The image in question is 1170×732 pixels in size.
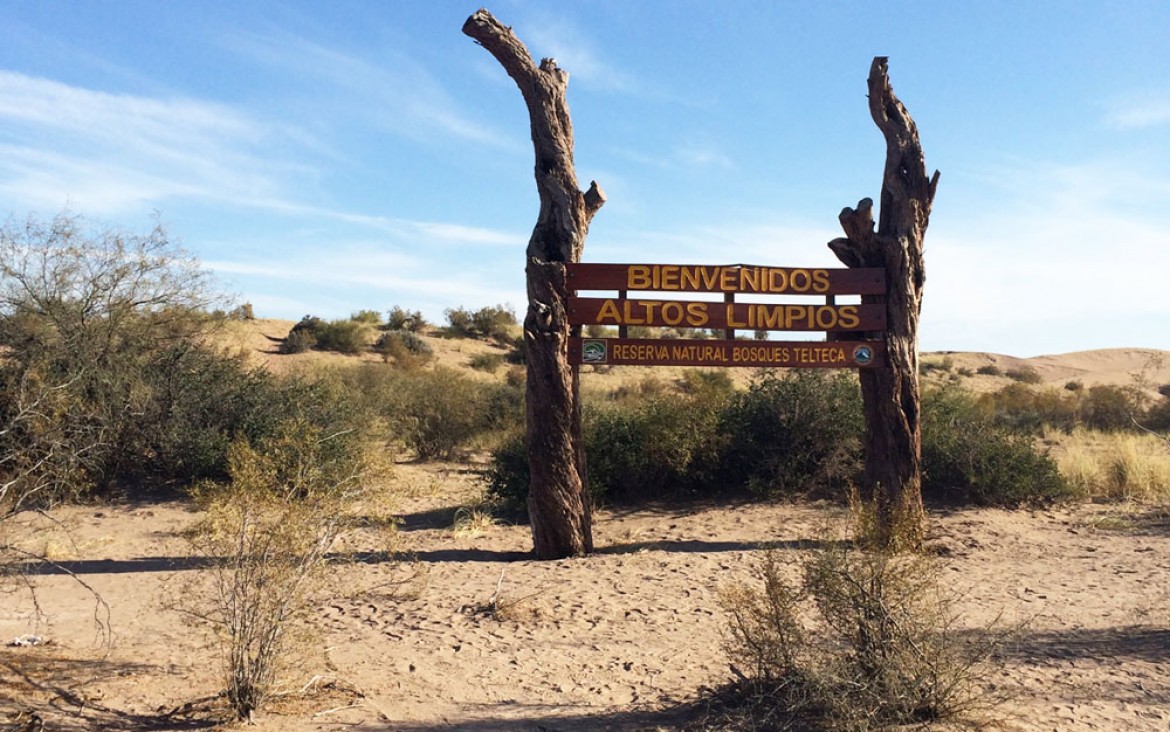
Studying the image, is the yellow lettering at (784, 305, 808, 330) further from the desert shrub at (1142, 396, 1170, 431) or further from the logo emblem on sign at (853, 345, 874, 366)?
the desert shrub at (1142, 396, 1170, 431)

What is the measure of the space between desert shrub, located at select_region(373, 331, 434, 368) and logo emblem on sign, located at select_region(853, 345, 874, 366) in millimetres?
23067

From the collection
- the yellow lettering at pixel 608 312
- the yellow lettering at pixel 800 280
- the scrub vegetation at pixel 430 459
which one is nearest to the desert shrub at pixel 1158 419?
the scrub vegetation at pixel 430 459

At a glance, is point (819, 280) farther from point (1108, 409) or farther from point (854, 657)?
point (1108, 409)

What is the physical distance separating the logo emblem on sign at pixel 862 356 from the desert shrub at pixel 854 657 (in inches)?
214

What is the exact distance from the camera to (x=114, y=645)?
283 inches

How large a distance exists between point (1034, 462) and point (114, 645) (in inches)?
460

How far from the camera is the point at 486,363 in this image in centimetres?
3497

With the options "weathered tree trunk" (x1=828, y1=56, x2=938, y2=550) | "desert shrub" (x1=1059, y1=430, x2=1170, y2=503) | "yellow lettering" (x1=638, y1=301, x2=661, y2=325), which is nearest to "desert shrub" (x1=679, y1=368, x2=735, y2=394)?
"weathered tree trunk" (x1=828, y1=56, x2=938, y2=550)

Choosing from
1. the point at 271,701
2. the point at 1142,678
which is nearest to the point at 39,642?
the point at 271,701

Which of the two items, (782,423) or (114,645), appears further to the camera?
(782,423)

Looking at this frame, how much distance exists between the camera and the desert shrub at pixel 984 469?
1298 cm

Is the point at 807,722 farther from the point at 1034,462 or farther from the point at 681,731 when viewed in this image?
the point at 1034,462

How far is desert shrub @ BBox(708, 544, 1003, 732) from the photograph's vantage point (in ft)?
15.9

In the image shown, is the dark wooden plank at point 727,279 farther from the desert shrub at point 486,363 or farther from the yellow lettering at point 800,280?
the desert shrub at point 486,363
